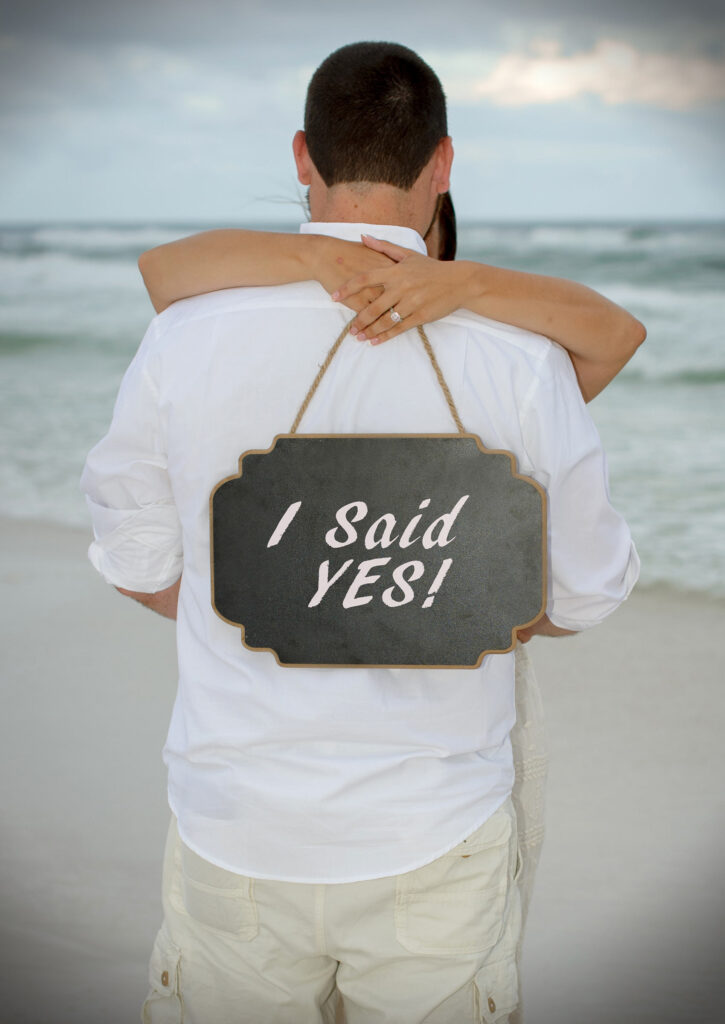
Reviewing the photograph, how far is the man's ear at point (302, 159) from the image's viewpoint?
3.47 feet

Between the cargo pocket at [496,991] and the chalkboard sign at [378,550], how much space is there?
335 millimetres

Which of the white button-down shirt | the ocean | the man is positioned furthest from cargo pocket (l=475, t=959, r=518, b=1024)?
the ocean

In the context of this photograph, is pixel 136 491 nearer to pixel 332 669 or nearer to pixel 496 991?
pixel 332 669

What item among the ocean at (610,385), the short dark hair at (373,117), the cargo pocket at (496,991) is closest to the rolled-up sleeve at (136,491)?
the short dark hair at (373,117)

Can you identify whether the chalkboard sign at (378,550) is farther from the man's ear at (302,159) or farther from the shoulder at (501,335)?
the man's ear at (302,159)

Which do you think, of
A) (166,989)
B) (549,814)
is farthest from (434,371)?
(549,814)

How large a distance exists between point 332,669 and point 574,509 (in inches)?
11.3

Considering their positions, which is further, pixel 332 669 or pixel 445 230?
pixel 445 230

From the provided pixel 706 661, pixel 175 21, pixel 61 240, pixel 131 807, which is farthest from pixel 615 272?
pixel 131 807

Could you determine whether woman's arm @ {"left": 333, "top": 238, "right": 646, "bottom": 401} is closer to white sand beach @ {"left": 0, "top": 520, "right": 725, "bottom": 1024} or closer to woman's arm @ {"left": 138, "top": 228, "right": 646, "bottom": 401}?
woman's arm @ {"left": 138, "top": 228, "right": 646, "bottom": 401}

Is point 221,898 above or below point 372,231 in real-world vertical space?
below

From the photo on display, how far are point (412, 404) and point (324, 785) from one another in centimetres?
37

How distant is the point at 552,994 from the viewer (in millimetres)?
2090

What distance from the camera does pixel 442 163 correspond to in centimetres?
106
